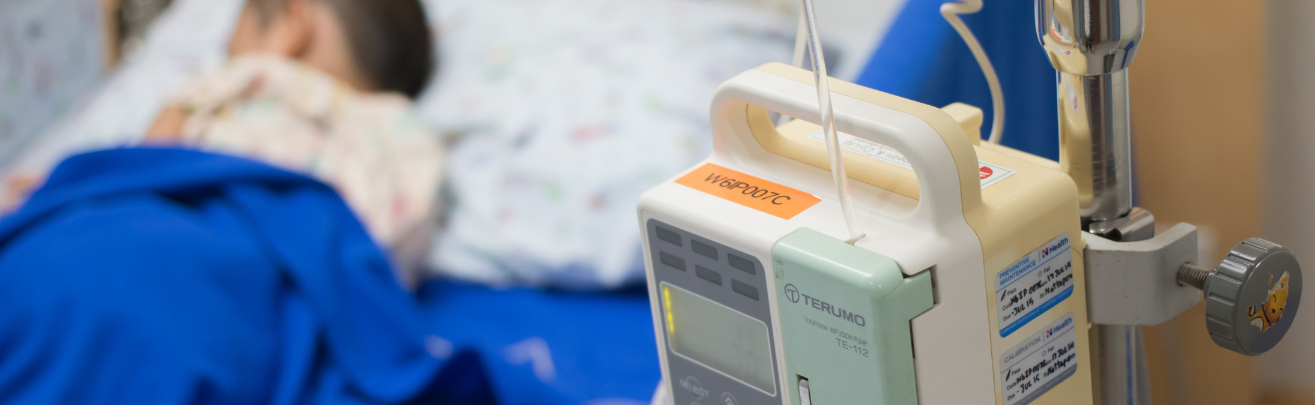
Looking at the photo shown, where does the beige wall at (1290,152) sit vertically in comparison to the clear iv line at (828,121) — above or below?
below

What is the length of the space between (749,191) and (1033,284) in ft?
0.37

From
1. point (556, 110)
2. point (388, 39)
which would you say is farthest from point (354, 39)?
point (556, 110)

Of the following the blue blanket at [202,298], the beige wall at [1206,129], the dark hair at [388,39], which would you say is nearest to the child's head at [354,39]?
the dark hair at [388,39]

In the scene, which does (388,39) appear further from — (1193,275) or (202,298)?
(1193,275)

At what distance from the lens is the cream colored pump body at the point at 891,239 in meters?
0.33

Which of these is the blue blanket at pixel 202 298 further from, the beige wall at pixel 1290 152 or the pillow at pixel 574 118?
the beige wall at pixel 1290 152

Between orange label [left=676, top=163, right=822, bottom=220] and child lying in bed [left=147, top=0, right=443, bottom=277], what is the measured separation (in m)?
1.01

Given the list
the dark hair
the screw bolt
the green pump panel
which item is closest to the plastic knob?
the screw bolt

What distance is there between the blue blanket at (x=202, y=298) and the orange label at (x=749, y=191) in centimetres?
72

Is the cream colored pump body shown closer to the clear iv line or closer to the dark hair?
the clear iv line

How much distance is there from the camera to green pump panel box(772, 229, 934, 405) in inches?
12.4

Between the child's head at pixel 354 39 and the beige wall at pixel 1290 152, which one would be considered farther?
the child's head at pixel 354 39

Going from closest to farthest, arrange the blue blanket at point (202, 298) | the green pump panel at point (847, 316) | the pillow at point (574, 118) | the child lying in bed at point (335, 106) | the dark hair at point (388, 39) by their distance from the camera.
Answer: the green pump panel at point (847, 316) < the blue blanket at point (202, 298) < the pillow at point (574, 118) < the child lying in bed at point (335, 106) < the dark hair at point (388, 39)

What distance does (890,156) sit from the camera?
39 cm
